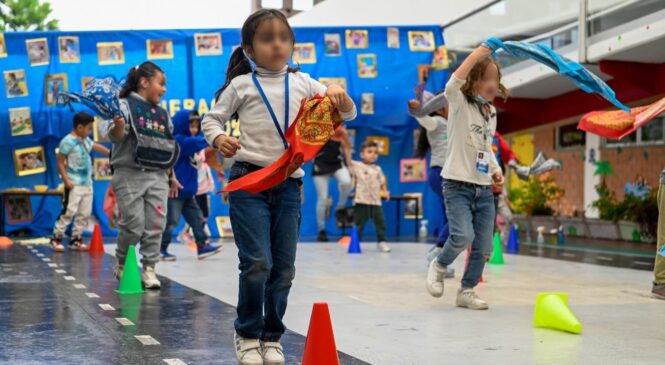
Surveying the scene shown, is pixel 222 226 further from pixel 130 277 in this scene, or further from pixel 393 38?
pixel 130 277

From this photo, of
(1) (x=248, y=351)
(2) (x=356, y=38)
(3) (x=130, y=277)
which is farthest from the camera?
(2) (x=356, y=38)

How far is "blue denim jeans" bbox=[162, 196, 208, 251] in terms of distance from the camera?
980 cm

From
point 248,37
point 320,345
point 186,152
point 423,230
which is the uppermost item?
point 248,37

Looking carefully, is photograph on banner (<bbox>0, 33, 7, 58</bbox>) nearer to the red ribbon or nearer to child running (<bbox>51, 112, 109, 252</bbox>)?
child running (<bbox>51, 112, 109, 252</bbox>)

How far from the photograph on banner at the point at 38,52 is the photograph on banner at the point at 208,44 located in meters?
2.32

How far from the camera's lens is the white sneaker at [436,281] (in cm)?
632

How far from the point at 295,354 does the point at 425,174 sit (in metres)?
11.9

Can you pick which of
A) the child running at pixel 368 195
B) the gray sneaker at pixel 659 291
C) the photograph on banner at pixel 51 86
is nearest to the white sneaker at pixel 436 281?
the gray sneaker at pixel 659 291

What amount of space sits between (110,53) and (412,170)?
5.34 metres

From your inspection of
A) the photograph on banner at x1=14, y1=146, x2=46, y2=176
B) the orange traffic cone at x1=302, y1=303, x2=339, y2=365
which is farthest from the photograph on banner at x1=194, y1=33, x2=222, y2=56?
the orange traffic cone at x1=302, y1=303, x2=339, y2=365

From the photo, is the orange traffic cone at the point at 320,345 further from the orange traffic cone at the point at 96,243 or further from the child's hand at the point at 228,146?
the orange traffic cone at the point at 96,243

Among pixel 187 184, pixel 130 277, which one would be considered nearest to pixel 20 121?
pixel 187 184

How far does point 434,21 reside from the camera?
2023cm

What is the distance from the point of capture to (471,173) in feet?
20.1
